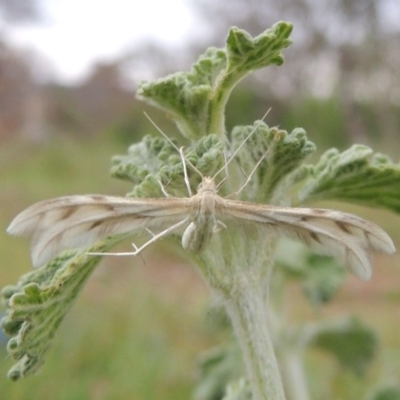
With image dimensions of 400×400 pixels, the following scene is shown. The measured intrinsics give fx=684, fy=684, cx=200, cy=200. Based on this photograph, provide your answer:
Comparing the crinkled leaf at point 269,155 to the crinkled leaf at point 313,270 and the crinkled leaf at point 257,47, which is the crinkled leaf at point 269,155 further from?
the crinkled leaf at point 313,270

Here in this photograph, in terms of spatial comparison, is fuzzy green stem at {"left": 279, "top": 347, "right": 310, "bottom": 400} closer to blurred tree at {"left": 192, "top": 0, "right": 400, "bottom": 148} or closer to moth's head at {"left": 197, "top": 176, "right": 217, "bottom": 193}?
moth's head at {"left": 197, "top": 176, "right": 217, "bottom": 193}

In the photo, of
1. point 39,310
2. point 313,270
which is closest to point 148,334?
point 313,270

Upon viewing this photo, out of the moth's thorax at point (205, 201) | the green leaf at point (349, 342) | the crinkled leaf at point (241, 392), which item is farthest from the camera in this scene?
the green leaf at point (349, 342)

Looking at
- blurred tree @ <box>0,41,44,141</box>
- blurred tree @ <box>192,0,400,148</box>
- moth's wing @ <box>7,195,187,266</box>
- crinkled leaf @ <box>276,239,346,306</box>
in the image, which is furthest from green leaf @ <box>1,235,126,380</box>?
blurred tree @ <box>192,0,400,148</box>

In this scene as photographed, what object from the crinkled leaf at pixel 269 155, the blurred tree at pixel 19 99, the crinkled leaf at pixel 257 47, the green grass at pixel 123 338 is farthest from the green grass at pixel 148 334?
the blurred tree at pixel 19 99

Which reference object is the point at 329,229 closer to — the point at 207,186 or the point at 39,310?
the point at 207,186

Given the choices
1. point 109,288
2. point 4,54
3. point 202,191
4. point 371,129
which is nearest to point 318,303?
point 202,191

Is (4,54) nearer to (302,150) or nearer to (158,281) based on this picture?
(158,281)
